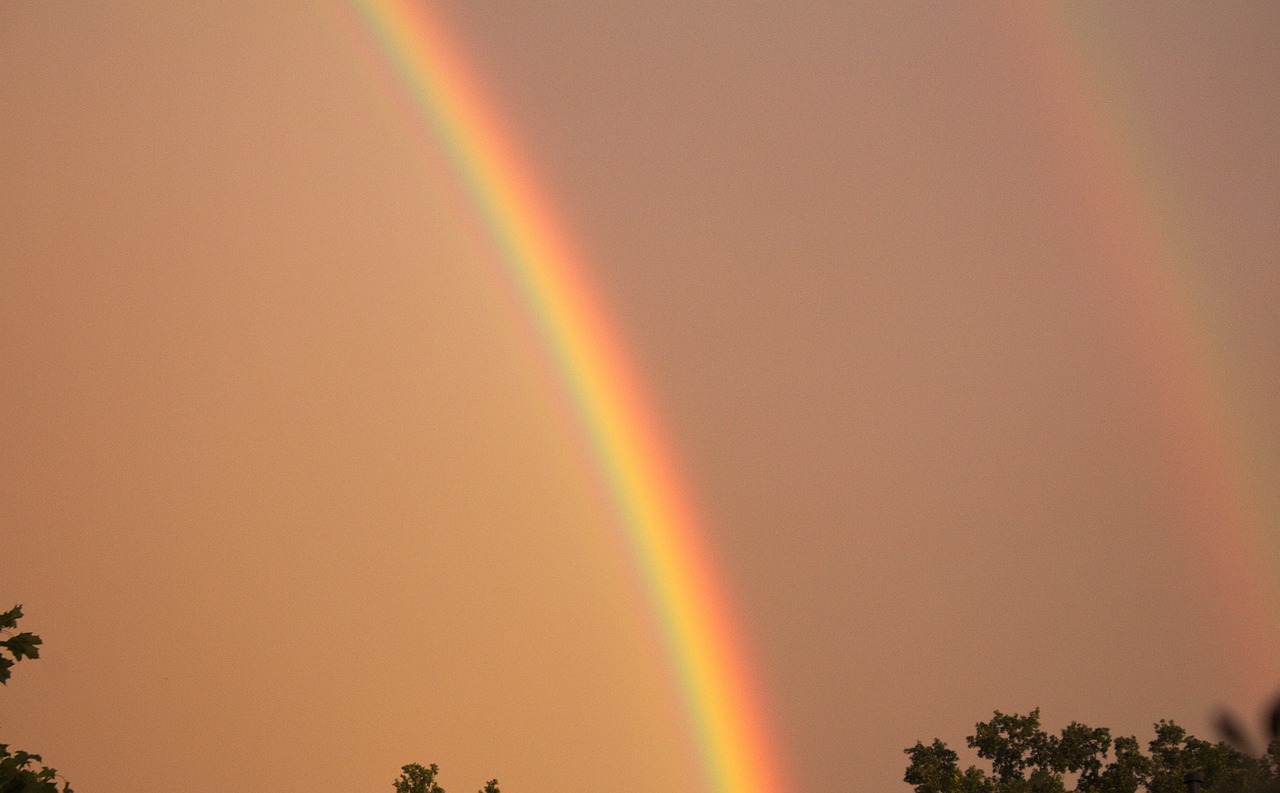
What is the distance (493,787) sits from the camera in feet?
133

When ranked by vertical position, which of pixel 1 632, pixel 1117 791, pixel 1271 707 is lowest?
pixel 1271 707

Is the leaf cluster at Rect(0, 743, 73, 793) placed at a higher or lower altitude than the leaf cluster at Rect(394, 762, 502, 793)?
lower

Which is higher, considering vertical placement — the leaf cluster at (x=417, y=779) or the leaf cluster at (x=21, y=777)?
the leaf cluster at (x=417, y=779)

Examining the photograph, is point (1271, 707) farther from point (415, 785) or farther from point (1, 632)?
point (415, 785)

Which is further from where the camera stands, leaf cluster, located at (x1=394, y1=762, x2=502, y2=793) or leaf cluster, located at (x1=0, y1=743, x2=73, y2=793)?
leaf cluster, located at (x1=394, y1=762, x2=502, y2=793)

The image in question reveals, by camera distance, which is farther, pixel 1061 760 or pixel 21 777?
pixel 1061 760

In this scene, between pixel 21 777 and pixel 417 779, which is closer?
pixel 21 777

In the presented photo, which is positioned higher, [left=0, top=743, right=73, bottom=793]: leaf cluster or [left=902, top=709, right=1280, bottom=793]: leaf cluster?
[left=902, top=709, right=1280, bottom=793]: leaf cluster

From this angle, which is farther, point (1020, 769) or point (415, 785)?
point (1020, 769)

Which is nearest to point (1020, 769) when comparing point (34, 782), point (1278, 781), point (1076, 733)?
point (1076, 733)

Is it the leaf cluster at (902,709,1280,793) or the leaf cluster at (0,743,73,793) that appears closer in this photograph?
the leaf cluster at (0,743,73,793)

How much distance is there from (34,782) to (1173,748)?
38392mm

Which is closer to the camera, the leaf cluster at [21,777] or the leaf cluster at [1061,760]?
the leaf cluster at [21,777]

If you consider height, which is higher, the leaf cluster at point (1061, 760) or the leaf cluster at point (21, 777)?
the leaf cluster at point (1061, 760)
